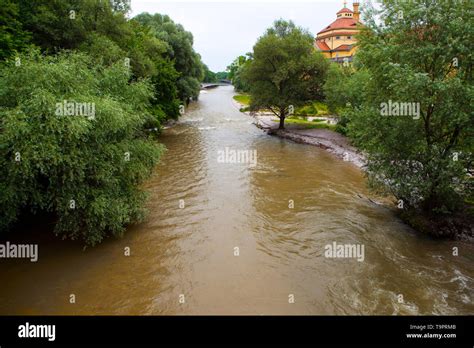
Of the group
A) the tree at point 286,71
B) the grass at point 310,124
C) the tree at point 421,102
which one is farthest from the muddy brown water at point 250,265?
the tree at point 286,71

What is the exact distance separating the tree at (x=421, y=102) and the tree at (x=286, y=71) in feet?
79.8

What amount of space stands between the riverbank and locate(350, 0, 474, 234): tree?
9.68 m

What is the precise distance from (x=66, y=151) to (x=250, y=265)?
25.3ft

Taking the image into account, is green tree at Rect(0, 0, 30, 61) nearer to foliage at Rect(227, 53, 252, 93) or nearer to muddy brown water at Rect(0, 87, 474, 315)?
muddy brown water at Rect(0, 87, 474, 315)

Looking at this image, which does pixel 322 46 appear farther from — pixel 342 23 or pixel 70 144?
pixel 70 144

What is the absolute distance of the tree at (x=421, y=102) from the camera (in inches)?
471

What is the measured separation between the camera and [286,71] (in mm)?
37812

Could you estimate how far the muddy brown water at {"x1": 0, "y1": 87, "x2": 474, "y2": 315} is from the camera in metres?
10.3

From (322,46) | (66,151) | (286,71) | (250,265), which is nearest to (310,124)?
(286,71)

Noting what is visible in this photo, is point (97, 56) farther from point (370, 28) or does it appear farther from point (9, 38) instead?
point (370, 28)

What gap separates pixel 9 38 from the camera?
1645 cm

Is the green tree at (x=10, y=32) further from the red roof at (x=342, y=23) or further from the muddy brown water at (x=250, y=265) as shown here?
the red roof at (x=342, y=23)

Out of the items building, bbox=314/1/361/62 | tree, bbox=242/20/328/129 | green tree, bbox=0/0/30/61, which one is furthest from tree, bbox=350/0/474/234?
building, bbox=314/1/361/62
